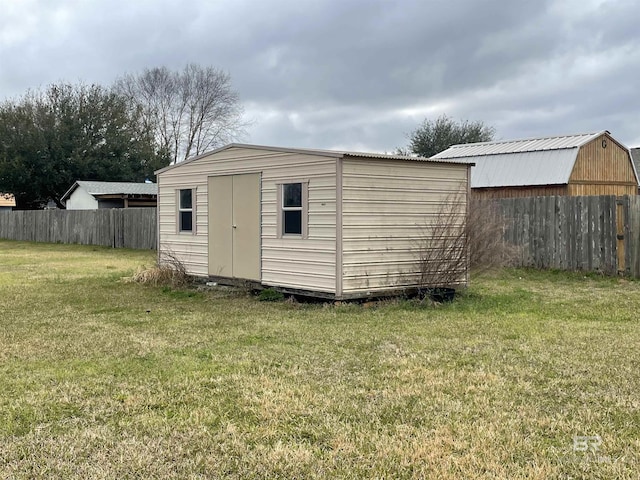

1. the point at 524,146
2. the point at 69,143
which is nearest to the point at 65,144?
the point at 69,143

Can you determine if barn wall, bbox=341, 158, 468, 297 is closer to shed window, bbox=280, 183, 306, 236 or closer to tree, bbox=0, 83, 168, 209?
shed window, bbox=280, 183, 306, 236

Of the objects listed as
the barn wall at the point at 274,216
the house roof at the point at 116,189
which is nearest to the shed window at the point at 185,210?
the barn wall at the point at 274,216

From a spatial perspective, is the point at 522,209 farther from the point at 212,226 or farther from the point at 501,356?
the point at 501,356

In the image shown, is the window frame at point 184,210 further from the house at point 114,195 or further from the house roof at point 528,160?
the house at point 114,195

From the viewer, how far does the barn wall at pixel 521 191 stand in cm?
2202

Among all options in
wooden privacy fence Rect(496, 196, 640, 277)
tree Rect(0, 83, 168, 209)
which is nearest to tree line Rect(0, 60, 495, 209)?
tree Rect(0, 83, 168, 209)

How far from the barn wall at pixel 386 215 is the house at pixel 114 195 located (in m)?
24.2

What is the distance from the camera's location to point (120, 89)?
1779 inches

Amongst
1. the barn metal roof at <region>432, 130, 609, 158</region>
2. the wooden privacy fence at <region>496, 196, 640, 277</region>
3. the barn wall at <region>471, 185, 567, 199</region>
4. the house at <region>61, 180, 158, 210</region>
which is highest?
the barn metal roof at <region>432, 130, 609, 158</region>

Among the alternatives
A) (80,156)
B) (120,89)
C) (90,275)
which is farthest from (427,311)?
(120,89)

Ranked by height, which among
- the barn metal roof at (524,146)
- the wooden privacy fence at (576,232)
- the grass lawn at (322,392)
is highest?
the barn metal roof at (524,146)

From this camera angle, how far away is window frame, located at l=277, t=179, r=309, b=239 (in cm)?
969

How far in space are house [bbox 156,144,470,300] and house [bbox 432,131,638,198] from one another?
1191cm

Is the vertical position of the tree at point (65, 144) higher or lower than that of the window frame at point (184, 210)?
higher
